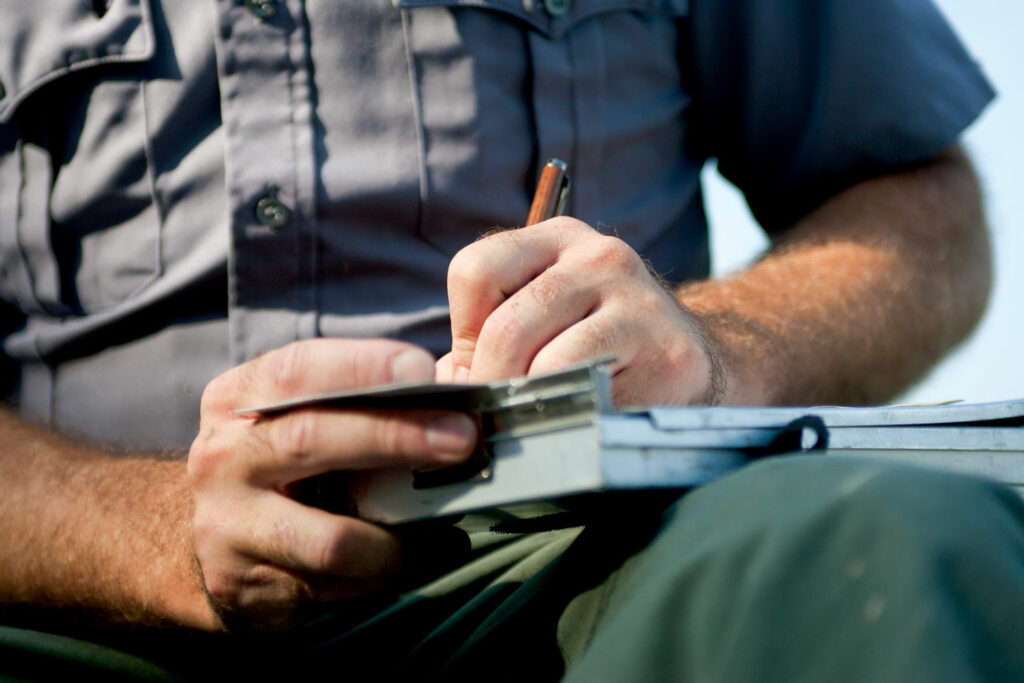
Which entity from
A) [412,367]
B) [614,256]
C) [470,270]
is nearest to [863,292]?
[614,256]

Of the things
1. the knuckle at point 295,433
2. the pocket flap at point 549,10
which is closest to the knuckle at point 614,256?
the knuckle at point 295,433

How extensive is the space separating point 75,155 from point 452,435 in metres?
0.79

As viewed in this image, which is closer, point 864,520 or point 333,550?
point 864,520

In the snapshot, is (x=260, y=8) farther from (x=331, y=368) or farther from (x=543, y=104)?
(x=331, y=368)

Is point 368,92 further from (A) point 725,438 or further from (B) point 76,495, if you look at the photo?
(A) point 725,438

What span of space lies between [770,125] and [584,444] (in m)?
0.98

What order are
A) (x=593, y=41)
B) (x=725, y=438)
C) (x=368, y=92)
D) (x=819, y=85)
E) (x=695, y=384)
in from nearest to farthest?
1. (x=725, y=438)
2. (x=695, y=384)
3. (x=368, y=92)
4. (x=593, y=41)
5. (x=819, y=85)

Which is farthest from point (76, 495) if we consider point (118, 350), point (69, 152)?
point (69, 152)

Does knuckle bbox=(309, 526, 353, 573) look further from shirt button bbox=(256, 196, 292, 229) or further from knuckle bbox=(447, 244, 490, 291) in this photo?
shirt button bbox=(256, 196, 292, 229)

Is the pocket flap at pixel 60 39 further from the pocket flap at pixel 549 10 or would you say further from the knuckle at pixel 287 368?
the knuckle at pixel 287 368

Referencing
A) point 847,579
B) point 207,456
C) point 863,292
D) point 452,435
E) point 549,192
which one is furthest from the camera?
point 863,292

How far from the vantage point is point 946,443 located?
47cm

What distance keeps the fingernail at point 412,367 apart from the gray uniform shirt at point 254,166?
49 cm

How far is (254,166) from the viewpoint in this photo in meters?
0.93
